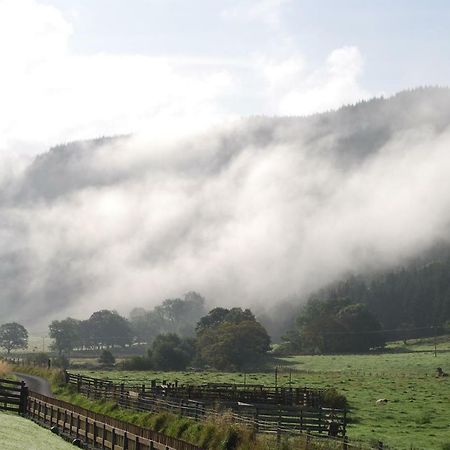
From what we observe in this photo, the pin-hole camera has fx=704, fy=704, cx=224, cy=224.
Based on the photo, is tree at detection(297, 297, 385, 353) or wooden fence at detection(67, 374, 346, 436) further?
tree at detection(297, 297, 385, 353)

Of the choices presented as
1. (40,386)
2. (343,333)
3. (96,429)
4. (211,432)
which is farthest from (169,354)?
(211,432)

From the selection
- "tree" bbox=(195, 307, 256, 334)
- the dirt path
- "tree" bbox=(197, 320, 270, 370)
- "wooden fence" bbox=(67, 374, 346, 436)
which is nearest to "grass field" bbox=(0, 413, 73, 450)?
"wooden fence" bbox=(67, 374, 346, 436)

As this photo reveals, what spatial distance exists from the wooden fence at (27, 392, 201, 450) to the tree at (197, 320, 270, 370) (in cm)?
10109

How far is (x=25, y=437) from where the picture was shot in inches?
1288

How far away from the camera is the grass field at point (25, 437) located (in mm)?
29734

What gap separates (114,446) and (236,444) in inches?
215

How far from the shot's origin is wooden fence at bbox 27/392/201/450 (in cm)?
2806

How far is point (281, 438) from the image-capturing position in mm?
31109

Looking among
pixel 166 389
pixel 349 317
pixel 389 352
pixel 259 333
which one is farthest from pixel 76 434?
pixel 349 317

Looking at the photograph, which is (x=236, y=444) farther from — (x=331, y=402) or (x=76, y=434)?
(x=331, y=402)

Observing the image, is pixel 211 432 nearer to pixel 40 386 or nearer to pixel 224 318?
pixel 40 386

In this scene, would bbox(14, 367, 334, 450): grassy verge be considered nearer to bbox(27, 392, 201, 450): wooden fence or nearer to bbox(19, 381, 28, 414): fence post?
bbox(27, 392, 201, 450): wooden fence

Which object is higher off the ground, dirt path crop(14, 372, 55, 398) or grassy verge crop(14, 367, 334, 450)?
grassy verge crop(14, 367, 334, 450)

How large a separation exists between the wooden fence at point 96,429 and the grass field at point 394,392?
16938 millimetres
